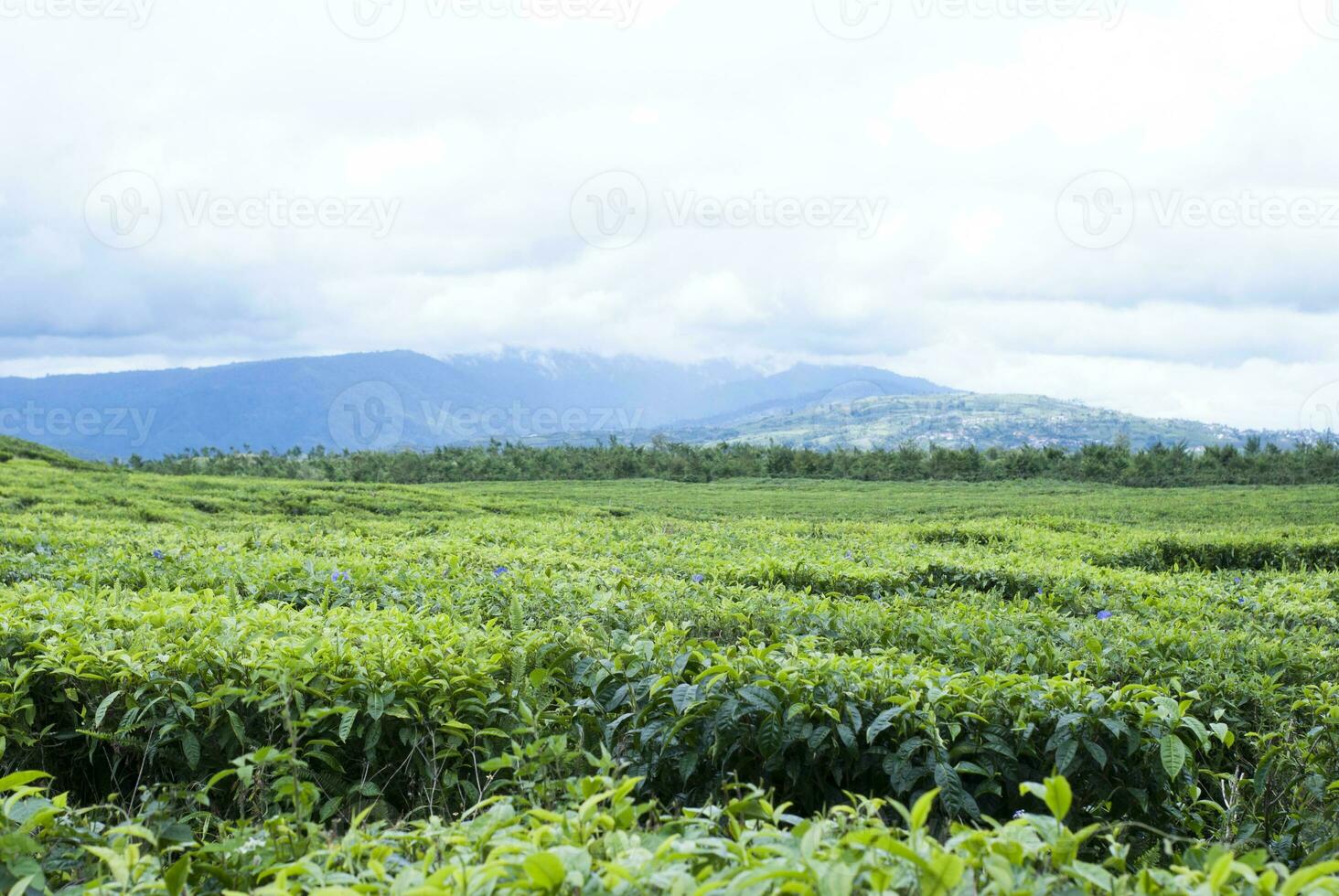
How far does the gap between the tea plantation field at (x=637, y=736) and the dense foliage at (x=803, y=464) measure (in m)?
46.8

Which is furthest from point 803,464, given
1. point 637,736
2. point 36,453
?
point 637,736

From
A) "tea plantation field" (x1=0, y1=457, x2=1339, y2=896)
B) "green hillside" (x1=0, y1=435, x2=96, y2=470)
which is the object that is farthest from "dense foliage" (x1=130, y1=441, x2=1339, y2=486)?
"tea plantation field" (x1=0, y1=457, x2=1339, y2=896)

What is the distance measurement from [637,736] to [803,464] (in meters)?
56.0

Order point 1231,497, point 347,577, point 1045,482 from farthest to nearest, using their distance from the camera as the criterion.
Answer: point 1045,482, point 1231,497, point 347,577

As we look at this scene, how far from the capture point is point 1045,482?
157ft

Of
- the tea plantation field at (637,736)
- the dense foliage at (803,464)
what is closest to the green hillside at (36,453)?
the dense foliage at (803,464)

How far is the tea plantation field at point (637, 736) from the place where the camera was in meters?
1.92

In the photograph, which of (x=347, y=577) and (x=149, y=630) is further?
(x=347, y=577)

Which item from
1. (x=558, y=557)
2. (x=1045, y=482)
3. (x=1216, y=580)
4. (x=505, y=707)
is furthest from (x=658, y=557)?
(x=1045, y=482)

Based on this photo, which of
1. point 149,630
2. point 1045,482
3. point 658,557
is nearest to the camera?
point 149,630

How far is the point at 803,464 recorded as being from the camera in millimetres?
58812

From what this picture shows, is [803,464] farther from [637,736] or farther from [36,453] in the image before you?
[637,736]

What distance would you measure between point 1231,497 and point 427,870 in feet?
125

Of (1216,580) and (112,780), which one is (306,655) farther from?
(1216,580)
